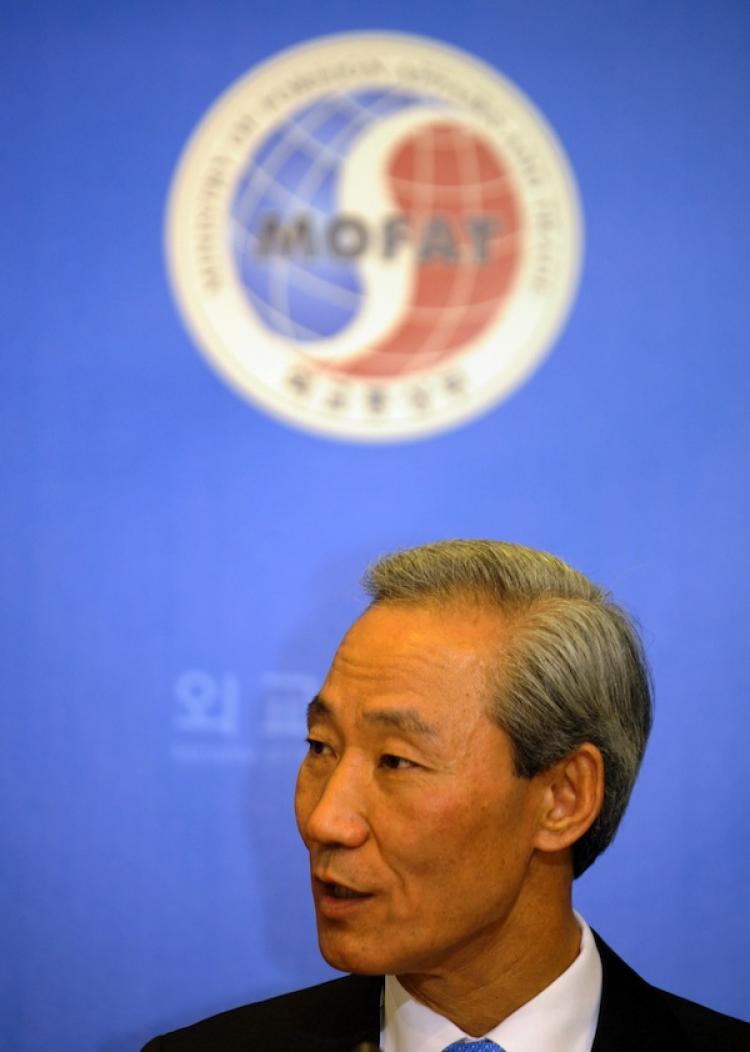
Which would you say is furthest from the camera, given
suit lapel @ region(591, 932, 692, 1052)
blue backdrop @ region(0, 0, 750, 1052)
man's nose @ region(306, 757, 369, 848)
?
blue backdrop @ region(0, 0, 750, 1052)

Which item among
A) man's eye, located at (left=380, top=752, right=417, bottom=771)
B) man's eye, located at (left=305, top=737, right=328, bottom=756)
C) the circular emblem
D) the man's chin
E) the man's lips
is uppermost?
the circular emblem

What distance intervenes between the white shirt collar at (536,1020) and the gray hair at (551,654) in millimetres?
119

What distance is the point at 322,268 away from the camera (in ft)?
7.10

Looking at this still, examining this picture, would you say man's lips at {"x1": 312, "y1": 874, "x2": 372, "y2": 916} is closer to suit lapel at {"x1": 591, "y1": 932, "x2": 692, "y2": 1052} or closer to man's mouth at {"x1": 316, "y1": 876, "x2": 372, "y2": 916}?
man's mouth at {"x1": 316, "y1": 876, "x2": 372, "y2": 916}

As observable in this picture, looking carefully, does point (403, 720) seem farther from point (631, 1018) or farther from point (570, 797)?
point (631, 1018)

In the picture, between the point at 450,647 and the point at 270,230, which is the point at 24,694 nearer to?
the point at 270,230

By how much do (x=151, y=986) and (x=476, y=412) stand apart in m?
1.10

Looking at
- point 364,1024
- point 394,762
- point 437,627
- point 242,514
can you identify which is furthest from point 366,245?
point 364,1024

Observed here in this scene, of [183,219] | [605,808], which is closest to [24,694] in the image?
[183,219]

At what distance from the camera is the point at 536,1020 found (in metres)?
1.31

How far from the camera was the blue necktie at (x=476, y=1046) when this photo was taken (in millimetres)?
1278

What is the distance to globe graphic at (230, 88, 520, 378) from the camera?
2.16 meters

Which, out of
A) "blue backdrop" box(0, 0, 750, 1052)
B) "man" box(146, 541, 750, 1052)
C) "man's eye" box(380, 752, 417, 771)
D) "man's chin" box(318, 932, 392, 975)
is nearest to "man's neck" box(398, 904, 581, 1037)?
"man" box(146, 541, 750, 1052)

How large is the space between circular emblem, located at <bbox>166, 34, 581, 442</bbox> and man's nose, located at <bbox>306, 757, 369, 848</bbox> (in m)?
1.02
